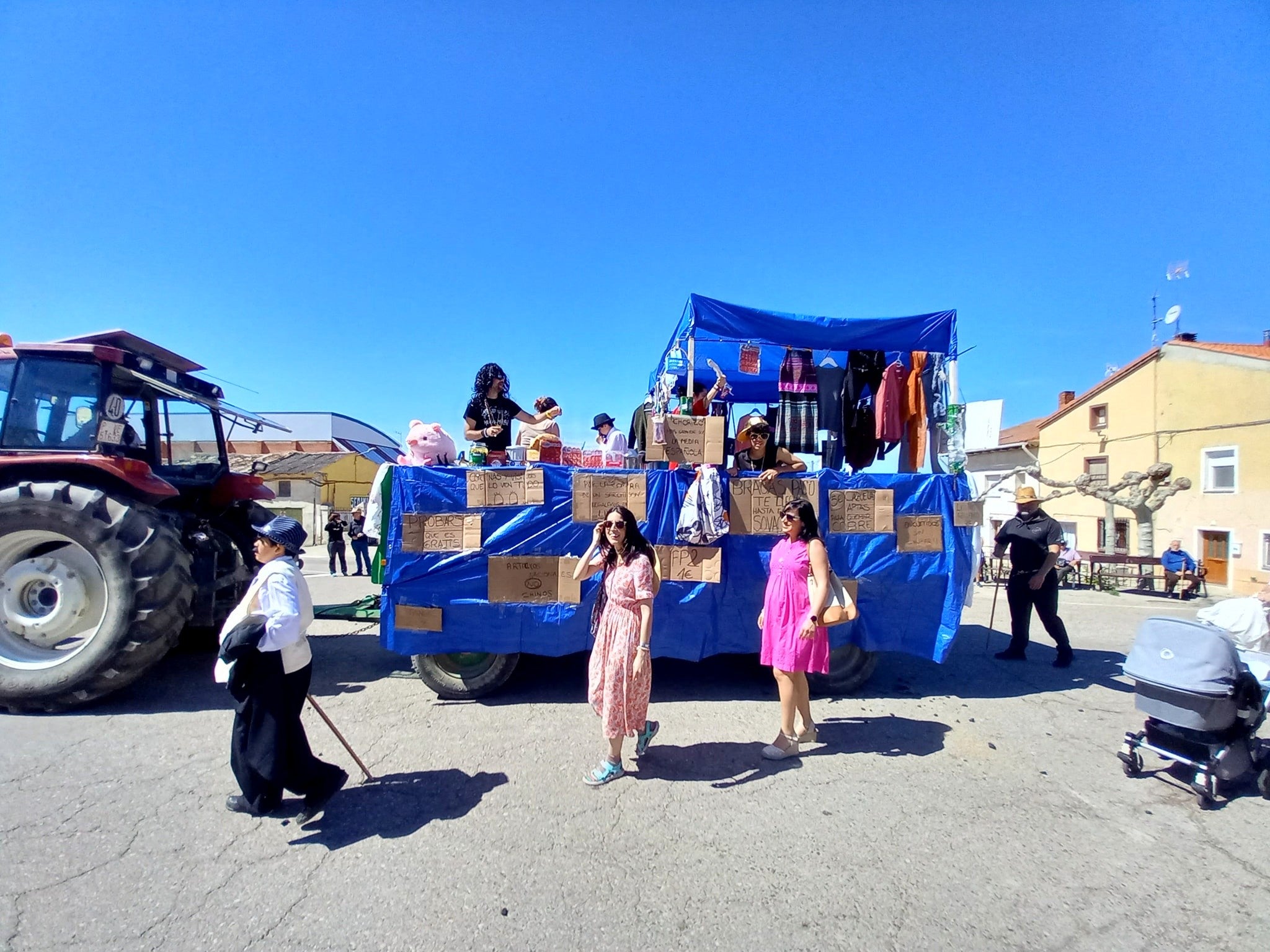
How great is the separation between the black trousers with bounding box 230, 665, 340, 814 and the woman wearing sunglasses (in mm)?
1604

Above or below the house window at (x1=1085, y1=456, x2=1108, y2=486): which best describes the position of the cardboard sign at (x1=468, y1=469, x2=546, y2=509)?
below

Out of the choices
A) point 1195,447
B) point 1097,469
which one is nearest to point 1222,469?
point 1195,447

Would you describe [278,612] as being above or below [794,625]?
above

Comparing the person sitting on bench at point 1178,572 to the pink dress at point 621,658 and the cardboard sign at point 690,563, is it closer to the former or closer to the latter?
the cardboard sign at point 690,563

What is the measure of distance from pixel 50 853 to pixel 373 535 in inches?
99.8

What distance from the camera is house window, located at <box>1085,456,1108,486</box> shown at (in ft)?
69.2

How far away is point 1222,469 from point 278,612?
81.2 ft

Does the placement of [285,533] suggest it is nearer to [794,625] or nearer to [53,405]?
[794,625]

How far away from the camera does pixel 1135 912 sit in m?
2.49

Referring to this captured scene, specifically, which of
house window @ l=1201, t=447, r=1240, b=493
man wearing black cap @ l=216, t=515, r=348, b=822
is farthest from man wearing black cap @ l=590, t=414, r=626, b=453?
house window @ l=1201, t=447, r=1240, b=493

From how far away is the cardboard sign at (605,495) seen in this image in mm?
4695

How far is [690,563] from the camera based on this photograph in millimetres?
4777

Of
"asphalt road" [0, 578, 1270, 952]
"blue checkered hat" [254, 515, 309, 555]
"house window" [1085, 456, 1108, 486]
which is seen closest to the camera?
"asphalt road" [0, 578, 1270, 952]

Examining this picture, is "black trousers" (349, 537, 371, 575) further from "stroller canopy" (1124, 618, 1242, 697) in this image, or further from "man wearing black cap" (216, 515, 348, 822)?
"stroller canopy" (1124, 618, 1242, 697)
